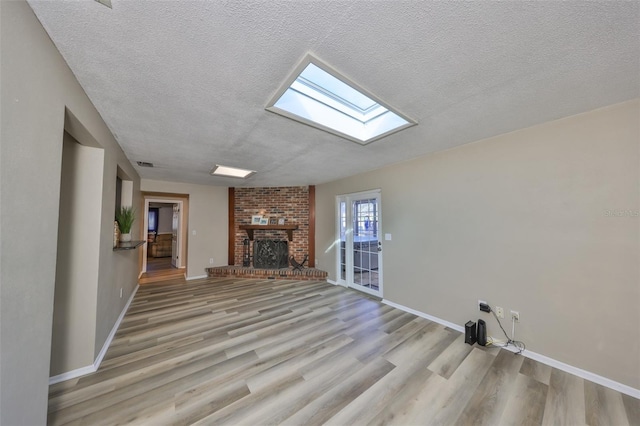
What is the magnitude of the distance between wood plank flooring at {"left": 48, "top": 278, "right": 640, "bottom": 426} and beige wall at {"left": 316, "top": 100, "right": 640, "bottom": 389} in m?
0.32

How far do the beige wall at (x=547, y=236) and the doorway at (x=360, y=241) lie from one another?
83 centimetres

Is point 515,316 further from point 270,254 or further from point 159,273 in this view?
point 159,273

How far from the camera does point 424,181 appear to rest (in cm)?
310

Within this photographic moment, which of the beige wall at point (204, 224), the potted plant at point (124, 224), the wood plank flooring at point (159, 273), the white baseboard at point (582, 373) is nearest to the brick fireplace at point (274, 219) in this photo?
the beige wall at point (204, 224)

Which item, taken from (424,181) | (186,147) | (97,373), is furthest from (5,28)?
(424,181)

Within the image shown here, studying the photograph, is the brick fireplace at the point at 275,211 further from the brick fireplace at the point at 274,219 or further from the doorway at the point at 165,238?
the doorway at the point at 165,238

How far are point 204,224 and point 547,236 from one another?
5.87 m

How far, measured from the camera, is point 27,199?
1023mm

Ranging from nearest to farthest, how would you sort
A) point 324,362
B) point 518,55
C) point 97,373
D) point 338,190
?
point 518,55
point 97,373
point 324,362
point 338,190

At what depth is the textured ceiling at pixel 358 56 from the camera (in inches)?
39.6

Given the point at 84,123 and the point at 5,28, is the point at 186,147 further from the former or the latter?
the point at 5,28

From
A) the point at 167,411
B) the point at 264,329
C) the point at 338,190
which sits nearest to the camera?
the point at 167,411

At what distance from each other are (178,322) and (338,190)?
3.47 meters

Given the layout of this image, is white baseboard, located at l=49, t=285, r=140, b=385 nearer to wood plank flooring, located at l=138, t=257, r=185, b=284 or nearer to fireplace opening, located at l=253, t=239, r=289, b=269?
wood plank flooring, located at l=138, t=257, r=185, b=284
